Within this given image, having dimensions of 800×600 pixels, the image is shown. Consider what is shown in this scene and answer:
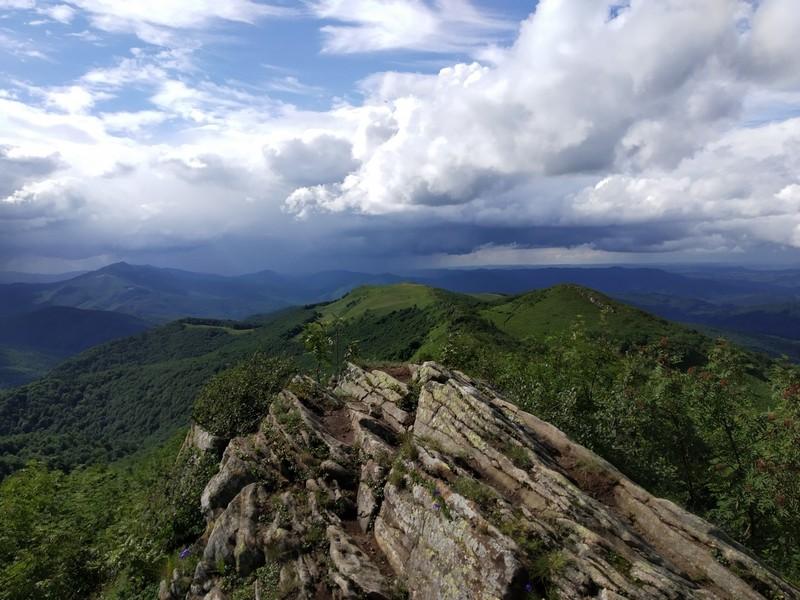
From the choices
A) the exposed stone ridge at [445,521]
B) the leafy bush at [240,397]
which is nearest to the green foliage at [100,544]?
the exposed stone ridge at [445,521]

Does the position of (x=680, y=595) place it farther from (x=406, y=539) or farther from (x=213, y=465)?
(x=213, y=465)

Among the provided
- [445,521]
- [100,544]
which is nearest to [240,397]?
[100,544]

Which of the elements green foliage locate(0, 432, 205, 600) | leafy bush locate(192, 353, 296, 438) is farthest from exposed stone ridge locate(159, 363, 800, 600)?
leafy bush locate(192, 353, 296, 438)

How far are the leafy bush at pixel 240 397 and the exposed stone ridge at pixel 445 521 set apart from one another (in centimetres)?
414

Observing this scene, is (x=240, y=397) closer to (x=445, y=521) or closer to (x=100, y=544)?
(x=100, y=544)

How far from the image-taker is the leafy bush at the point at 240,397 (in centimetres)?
3136

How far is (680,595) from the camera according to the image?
1469cm

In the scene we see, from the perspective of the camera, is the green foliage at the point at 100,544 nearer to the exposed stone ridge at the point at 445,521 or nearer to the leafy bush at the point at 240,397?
the exposed stone ridge at the point at 445,521

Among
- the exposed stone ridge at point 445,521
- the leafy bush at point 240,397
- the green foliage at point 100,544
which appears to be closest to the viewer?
the exposed stone ridge at point 445,521

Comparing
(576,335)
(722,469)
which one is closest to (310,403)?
(576,335)

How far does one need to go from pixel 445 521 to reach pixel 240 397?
20.4 meters

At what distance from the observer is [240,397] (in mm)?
33250

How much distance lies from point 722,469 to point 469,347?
82.9 ft

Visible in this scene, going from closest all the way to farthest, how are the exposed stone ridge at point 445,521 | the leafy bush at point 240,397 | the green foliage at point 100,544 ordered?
1. the exposed stone ridge at point 445,521
2. the green foliage at point 100,544
3. the leafy bush at point 240,397
